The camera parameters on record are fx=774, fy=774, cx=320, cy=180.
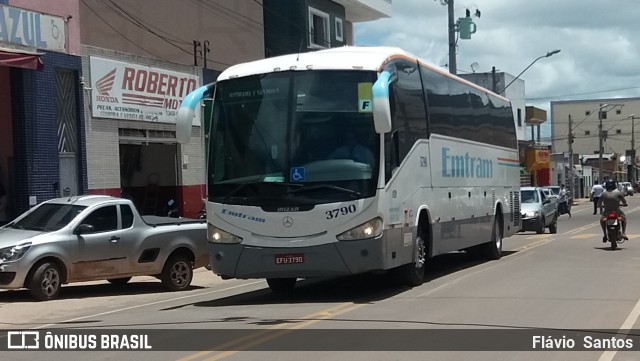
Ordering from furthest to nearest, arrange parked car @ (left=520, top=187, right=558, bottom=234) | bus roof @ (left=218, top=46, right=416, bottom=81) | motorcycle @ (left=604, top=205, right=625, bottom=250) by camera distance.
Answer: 1. parked car @ (left=520, top=187, right=558, bottom=234)
2. motorcycle @ (left=604, top=205, right=625, bottom=250)
3. bus roof @ (left=218, top=46, right=416, bottom=81)

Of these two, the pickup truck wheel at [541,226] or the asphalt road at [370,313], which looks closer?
the asphalt road at [370,313]

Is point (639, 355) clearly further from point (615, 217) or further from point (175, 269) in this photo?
point (615, 217)

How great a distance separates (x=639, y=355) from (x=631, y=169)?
111 metres

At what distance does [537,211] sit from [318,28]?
11545mm

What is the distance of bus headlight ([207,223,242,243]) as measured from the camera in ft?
38.1

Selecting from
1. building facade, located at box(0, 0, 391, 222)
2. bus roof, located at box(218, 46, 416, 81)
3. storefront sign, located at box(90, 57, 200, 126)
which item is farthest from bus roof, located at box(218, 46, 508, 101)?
storefront sign, located at box(90, 57, 200, 126)

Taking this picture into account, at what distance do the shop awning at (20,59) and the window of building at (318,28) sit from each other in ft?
48.8

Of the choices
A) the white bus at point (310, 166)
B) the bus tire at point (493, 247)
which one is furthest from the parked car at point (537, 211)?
the white bus at point (310, 166)

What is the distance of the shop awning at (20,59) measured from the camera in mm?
16984

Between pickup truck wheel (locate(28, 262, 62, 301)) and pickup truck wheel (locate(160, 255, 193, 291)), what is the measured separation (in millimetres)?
2272

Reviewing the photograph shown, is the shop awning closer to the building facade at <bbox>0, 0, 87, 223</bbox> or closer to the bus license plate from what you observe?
the building facade at <bbox>0, 0, 87, 223</bbox>

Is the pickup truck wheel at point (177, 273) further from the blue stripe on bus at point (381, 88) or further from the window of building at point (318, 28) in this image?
the window of building at point (318, 28)

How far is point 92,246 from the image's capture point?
13703 mm

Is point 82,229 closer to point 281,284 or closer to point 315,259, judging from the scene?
point 281,284
